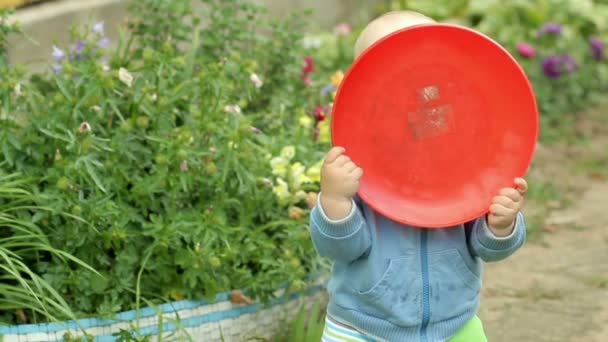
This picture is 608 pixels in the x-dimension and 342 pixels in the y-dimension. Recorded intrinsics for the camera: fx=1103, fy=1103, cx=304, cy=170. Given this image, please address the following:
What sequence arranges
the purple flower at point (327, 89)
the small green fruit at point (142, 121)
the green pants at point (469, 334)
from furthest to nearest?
the purple flower at point (327, 89)
the small green fruit at point (142, 121)
the green pants at point (469, 334)

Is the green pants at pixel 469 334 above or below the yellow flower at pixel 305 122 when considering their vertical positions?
above

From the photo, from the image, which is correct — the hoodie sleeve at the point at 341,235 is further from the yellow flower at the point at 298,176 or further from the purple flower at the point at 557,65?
the purple flower at the point at 557,65

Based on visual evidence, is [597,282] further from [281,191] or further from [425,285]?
[425,285]

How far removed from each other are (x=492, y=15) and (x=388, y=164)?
456 cm

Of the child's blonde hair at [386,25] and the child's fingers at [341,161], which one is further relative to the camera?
the child's blonde hair at [386,25]

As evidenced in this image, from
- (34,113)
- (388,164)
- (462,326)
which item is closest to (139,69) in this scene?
(34,113)

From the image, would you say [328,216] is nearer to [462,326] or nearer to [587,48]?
[462,326]

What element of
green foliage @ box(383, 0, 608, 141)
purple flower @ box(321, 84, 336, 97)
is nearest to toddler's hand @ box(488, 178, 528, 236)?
purple flower @ box(321, 84, 336, 97)

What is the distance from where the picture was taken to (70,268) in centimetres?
322

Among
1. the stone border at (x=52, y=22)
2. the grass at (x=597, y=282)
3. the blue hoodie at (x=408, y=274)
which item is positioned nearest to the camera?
the blue hoodie at (x=408, y=274)

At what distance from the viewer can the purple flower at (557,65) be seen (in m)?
6.51

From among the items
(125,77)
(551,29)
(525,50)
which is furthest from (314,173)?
(551,29)

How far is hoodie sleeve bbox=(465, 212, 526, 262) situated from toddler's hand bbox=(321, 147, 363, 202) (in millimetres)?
343

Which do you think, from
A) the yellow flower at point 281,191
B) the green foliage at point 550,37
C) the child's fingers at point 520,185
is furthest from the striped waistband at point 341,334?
the green foliage at point 550,37
